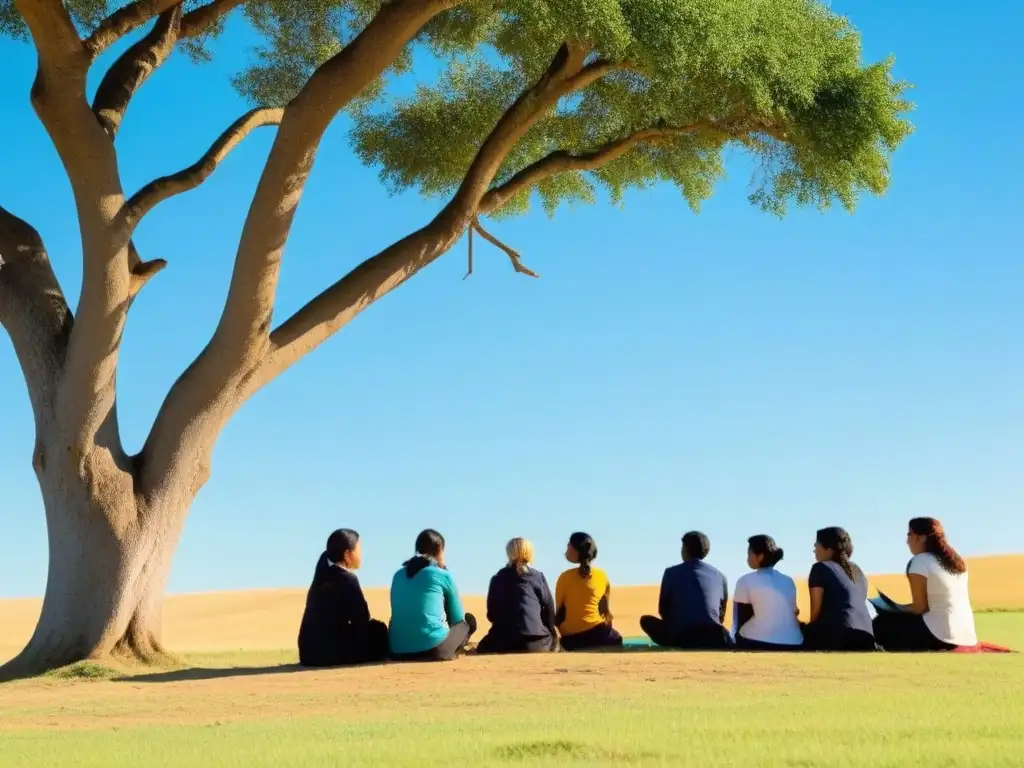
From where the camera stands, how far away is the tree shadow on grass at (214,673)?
415 inches

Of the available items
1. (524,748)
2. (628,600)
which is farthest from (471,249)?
(628,600)

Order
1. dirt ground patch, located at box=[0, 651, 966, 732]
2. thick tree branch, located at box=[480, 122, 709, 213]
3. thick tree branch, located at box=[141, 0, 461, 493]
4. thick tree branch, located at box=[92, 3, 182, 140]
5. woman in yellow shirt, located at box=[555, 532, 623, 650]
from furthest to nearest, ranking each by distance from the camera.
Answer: thick tree branch, located at box=[480, 122, 709, 213] < thick tree branch, located at box=[92, 3, 182, 140] < thick tree branch, located at box=[141, 0, 461, 493] < woman in yellow shirt, located at box=[555, 532, 623, 650] < dirt ground patch, located at box=[0, 651, 966, 732]

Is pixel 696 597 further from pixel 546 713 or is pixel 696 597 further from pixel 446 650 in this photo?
pixel 546 713

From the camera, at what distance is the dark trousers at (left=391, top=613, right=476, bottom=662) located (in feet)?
35.4

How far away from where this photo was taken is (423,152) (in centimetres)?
1880

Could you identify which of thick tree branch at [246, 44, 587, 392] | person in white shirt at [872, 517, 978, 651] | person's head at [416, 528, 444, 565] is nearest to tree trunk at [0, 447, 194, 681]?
thick tree branch at [246, 44, 587, 392]

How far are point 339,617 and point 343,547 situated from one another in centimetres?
77

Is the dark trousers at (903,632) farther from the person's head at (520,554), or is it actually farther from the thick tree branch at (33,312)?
the thick tree branch at (33,312)

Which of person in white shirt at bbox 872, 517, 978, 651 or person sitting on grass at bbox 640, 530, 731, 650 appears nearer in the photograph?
person in white shirt at bbox 872, 517, 978, 651

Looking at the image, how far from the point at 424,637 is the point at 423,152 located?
10.0m

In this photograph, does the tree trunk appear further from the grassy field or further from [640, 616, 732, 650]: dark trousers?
[640, 616, 732, 650]: dark trousers

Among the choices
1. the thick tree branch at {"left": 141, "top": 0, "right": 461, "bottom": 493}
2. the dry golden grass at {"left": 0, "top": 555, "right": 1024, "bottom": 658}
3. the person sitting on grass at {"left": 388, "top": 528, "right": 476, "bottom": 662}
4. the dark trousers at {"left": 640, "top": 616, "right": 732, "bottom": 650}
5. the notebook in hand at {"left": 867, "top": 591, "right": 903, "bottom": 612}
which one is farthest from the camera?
the dry golden grass at {"left": 0, "top": 555, "right": 1024, "bottom": 658}

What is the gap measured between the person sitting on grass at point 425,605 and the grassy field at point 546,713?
0.50 m

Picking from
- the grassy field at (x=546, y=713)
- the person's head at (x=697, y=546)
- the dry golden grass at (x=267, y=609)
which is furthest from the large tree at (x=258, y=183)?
the dry golden grass at (x=267, y=609)
